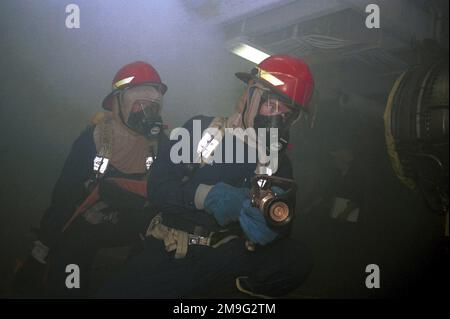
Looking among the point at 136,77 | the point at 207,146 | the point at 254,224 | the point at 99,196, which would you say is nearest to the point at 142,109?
the point at 136,77

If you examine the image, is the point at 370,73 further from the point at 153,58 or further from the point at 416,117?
the point at 153,58

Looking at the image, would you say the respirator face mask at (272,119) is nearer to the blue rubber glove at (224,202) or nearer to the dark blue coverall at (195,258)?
the dark blue coverall at (195,258)

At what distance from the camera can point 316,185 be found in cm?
200

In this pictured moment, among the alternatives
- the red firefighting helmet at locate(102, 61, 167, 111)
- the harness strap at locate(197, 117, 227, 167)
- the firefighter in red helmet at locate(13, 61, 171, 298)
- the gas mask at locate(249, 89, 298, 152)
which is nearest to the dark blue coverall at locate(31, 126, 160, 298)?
the firefighter in red helmet at locate(13, 61, 171, 298)

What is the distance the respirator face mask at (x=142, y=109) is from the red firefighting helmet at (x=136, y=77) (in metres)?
0.02

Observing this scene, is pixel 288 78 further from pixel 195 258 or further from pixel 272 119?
pixel 195 258

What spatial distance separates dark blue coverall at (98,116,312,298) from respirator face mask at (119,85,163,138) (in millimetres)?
370

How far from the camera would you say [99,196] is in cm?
157

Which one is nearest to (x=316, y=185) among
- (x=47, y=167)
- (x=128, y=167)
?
(x=128, y=167)

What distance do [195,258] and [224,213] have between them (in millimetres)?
187

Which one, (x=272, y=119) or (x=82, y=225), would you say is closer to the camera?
(x=272, y=119)

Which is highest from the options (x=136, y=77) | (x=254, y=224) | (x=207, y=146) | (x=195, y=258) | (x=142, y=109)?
(x=136, y=77)

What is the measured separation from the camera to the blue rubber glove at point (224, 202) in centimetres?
112

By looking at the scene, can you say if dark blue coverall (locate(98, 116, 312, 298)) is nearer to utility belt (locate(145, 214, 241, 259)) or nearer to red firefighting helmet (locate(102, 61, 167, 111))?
utility belt (locate(145, 214, 241, 259))
